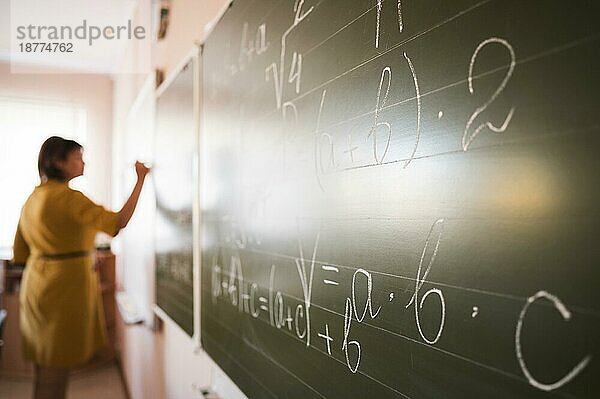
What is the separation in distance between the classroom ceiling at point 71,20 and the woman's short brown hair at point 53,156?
1146 millimetres

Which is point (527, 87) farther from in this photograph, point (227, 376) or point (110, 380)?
point (110, 380)

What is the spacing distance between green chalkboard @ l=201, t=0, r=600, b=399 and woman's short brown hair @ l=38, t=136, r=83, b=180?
161 cm

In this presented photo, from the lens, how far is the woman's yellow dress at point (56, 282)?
238cm

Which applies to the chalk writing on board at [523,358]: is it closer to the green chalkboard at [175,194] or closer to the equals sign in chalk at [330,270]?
the equals sign in chalk at [330,270]

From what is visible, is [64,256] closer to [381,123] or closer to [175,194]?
[175,194]

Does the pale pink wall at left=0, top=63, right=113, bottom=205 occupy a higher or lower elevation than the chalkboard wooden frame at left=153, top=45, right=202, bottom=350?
higher

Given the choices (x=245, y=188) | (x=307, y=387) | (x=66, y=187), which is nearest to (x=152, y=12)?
(x=66, y=187)

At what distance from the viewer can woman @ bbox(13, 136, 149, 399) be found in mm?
2379

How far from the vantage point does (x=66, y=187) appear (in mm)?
2371

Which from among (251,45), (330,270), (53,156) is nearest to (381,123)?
(330,270)

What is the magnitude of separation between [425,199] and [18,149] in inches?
163

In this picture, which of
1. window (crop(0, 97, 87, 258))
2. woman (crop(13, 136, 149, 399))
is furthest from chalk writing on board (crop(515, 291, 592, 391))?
window (crop(0, 97, 87, 258))

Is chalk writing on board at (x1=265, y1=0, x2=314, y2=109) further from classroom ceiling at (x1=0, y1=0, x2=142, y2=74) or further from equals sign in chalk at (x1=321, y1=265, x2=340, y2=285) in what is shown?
classroom ceiling at (x1=0, y1=0, x2=142, y2=74)

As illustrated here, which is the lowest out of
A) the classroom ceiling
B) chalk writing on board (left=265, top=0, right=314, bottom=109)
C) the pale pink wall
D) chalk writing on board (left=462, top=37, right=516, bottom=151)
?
chalk writing on board (left=462, top=37, right=516, bottom=151)
